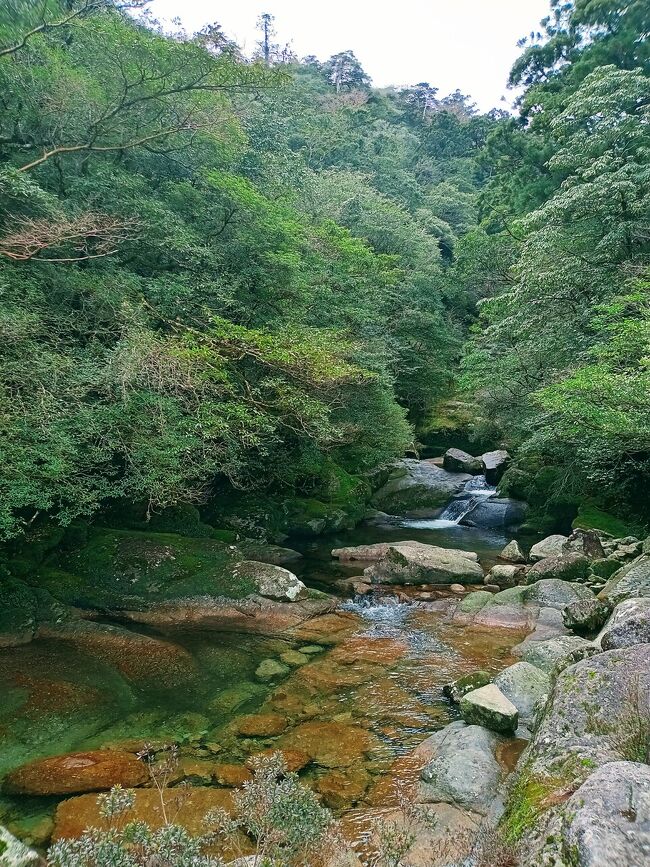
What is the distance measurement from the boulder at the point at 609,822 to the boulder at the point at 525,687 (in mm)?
3002

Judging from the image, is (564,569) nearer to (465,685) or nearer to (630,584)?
(630,584)

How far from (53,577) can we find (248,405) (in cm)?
496

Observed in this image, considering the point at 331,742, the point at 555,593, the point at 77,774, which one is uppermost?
the point at 77,774

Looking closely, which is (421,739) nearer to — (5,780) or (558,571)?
(5,780)

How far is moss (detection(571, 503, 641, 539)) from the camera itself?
44.9ft

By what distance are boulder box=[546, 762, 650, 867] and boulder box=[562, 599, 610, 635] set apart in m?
5.13

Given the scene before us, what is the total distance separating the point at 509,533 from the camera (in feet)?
54.4

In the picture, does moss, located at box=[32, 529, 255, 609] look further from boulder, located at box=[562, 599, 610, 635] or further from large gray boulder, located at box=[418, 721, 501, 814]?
boulder, located at box=[562, 599, 610, 635]

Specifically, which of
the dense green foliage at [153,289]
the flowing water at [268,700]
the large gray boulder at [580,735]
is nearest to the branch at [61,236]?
the dense green foliage at [153,289]

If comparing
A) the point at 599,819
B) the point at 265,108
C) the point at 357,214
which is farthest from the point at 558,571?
the point at 357,214

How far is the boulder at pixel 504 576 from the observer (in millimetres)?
11609

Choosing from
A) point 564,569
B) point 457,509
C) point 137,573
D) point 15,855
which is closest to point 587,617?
point 564,569

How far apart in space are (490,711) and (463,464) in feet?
55.6

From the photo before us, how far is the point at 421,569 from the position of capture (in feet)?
38.4
